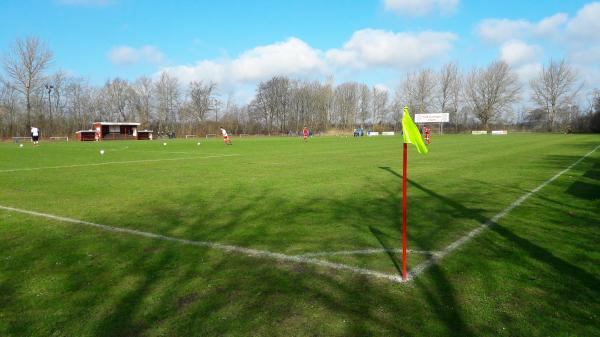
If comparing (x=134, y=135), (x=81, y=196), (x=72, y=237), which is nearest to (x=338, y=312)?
(x=72, y=237)

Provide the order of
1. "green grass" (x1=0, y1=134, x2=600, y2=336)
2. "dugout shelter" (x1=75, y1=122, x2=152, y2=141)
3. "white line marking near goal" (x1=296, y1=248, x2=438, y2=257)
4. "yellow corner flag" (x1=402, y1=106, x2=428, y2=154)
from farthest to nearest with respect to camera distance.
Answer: "dugout shelter" (x1=75, y1=122, x2=152, y2=141), "white line marking near goal" (x1=296, y1=248, x2=438, y2=257), "yellow corner flag" (x1=402, y1=106, x2=428, y2=154), "green grass" (x1=0, y1=134, x2=600, y2=336)

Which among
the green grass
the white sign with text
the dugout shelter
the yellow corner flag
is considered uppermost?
the white sign with text

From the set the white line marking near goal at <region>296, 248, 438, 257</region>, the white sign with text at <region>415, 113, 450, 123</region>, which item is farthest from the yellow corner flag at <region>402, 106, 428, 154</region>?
the white sign with text at <region>415, 113, 450, 123</region>

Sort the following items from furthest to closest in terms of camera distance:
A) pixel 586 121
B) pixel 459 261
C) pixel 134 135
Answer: pixel 586 121 → pixel 134 135 → pixel 459 261

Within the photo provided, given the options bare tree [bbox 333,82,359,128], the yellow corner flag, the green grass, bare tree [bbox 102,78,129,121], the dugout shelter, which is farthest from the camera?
→ bare tree [bbox 333,82,359,128]

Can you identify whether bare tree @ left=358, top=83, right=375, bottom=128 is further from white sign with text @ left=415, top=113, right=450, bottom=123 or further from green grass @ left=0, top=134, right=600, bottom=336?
green grass @ left=0, top=134, right=600, bottom=336

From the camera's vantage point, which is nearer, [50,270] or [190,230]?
[50,270]

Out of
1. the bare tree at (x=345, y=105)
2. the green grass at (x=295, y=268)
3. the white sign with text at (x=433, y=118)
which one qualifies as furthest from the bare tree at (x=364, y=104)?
the green grass at (x=295, y=268)

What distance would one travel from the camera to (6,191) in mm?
10656

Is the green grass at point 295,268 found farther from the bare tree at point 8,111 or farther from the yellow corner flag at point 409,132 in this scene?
the bare tree at point 8,111

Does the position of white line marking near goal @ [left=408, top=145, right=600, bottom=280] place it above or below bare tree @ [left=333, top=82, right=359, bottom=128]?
below

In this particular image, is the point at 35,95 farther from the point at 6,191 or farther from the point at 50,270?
the point at 50,270

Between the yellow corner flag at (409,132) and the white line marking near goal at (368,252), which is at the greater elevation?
the yellow corner flag at (409,132)

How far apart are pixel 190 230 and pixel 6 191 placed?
7.45 metres
